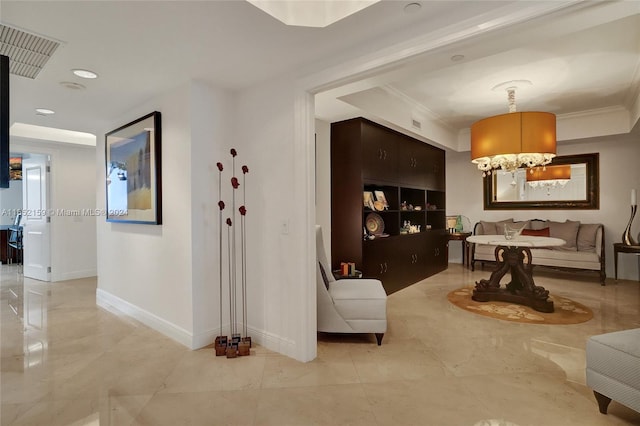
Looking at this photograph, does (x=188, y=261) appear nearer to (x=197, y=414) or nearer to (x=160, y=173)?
(x=160, y=173)

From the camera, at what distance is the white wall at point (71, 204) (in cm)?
558

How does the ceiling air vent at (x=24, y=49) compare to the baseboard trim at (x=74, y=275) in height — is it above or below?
above

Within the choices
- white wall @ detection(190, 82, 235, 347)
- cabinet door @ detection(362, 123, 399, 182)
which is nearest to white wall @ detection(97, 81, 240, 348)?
white wall @ detection(190, 82, 235, 347)

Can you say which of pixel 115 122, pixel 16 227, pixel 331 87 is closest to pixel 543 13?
pixel 331 87

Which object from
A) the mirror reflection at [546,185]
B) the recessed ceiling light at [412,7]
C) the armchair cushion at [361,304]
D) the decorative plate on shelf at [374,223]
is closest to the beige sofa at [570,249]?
the mirror reflection at [546,185]

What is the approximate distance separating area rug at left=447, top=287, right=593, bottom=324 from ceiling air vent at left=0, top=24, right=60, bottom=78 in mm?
4605

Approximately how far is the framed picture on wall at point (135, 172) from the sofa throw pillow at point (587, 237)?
635 centimetres

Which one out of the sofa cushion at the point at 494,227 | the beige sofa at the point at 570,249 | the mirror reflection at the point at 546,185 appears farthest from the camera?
the sofa cushion at the point at 494,227

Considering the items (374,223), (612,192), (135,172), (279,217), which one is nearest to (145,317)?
(135,172)

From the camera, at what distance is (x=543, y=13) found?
1631mm

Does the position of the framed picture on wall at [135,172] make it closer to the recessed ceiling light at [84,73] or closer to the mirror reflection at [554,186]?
the recessed ceiling light at [84,73]

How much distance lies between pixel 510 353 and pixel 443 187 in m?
3.95

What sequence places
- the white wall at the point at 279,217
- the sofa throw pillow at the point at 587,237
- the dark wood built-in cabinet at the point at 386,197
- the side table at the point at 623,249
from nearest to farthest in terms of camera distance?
1. the white wall at the point at 279,217
2. the dark wood built-in cabinet at the point at 386,197
3. the side table at the point at 623,249
4. the sofa throw pillow at the point at 587,237

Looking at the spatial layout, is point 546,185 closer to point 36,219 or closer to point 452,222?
point 452,222
